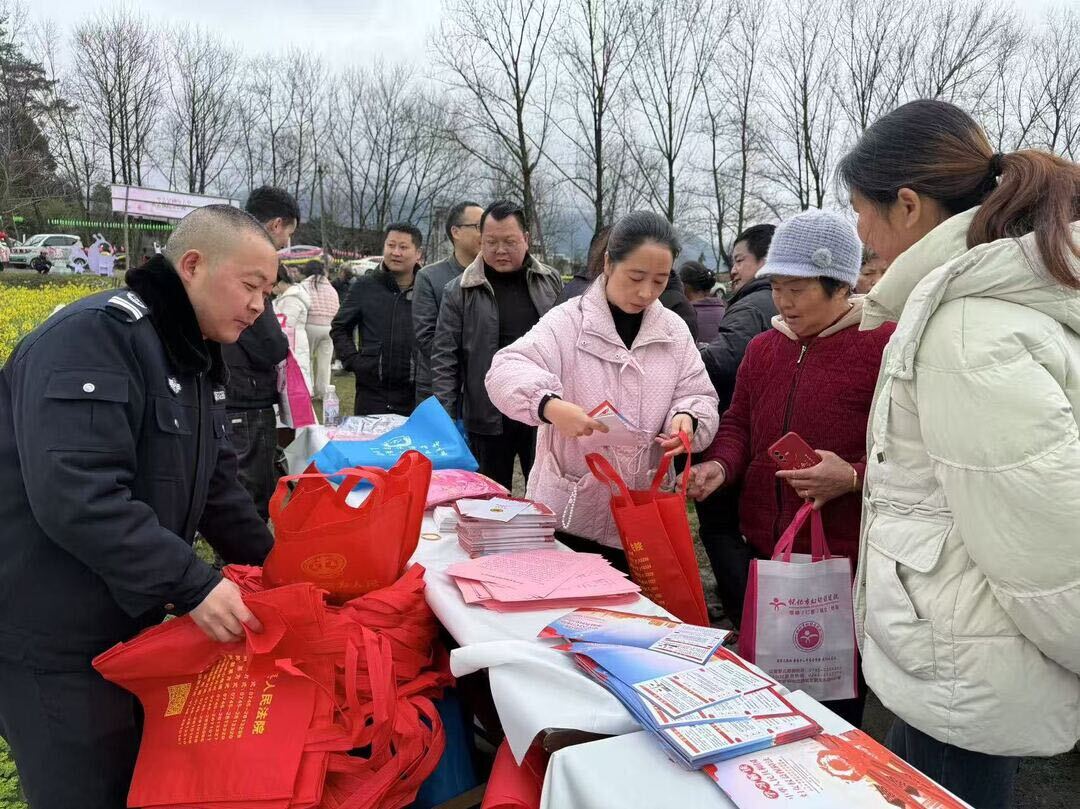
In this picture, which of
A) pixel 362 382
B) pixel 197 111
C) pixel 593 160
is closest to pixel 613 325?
pixel 362 382

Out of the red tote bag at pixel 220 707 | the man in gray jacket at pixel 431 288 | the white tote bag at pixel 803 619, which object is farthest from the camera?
the man in gray jacket at pixel 431 288

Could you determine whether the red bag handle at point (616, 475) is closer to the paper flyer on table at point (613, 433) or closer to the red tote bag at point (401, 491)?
the paper flyer on table at point (613, 433)

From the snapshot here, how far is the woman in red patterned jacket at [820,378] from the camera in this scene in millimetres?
2049

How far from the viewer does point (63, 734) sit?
1480 millimetres

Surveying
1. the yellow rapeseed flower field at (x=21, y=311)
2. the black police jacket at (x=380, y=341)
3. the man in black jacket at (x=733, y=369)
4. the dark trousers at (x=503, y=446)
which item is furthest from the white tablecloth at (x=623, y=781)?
the yellow rapeseed flower field at (x=21, y=311)

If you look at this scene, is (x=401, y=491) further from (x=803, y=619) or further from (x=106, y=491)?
(x=803, y=619)

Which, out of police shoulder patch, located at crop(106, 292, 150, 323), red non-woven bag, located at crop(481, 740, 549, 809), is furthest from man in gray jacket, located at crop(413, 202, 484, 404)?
red non-woven bag, located at crop(481, 740, 549, 809)

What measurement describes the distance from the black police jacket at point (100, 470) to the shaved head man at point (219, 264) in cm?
4

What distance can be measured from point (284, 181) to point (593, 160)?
61.4 feet

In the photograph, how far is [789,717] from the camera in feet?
4.13

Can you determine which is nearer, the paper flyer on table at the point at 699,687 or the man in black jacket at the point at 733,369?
the paper flyer on table at the point at 699,687

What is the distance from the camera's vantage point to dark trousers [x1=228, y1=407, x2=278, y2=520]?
3598 mm

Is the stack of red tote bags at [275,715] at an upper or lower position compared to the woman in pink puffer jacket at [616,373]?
lower

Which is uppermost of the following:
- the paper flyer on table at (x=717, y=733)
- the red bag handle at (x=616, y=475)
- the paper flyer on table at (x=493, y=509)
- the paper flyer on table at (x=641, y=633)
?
the red bag handle at (x=616, y=475)
